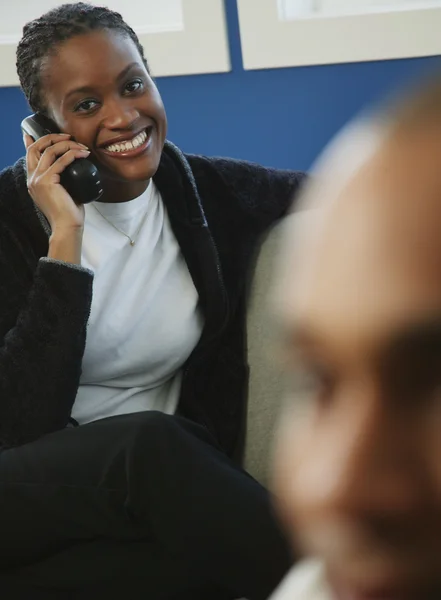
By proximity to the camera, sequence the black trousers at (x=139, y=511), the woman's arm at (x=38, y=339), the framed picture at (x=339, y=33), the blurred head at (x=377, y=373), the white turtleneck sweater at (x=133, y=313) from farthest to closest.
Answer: the framed picture at (x=339, y=33) < the white turtleneck sweater at (x=133, y=313) < the woman's arm at (x=38, y=339) < the black trousers at (x=139, y=511) < the blurred head at (x=377, y=373)

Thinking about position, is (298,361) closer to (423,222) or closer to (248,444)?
(423,222)

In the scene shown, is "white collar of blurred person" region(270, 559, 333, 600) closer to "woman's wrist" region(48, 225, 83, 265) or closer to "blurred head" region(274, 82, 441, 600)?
"blurred head" region(274, 82, 441, 600)

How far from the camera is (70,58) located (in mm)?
1415

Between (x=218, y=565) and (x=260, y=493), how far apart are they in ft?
0.36

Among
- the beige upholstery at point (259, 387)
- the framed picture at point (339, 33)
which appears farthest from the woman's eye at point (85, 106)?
the framed picture at point (339, 33)

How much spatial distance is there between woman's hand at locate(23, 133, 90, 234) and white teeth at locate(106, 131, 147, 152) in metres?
0.05

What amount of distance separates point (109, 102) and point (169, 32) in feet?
2.51

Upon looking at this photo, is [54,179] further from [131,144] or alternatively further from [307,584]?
[307,584]

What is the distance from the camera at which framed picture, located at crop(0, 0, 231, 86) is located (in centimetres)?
211

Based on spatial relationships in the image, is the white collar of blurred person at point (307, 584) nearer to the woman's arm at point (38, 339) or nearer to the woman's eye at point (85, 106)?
the woman's arm at point (38, 339)

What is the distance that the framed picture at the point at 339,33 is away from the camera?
2064 millimetres

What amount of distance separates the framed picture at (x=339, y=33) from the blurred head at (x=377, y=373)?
1.98 meters

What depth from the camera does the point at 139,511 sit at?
125 centimetres

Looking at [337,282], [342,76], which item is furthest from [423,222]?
[342,76]
